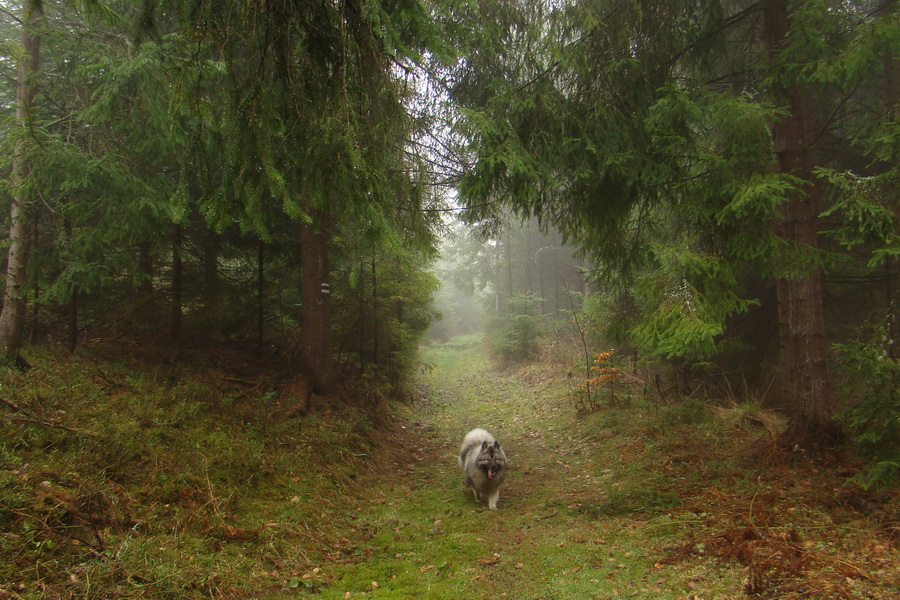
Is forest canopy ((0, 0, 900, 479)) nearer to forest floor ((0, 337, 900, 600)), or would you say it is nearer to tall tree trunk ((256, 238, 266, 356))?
tall tree trunk ((256, 238, 266, 356))

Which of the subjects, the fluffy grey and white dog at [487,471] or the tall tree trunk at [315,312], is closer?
the fluffy grey and white dog at [487,471]

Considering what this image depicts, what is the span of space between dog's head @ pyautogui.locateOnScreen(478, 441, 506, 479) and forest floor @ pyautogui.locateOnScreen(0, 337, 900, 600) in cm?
57

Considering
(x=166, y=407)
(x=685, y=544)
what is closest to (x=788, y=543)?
(x=685, y=544)

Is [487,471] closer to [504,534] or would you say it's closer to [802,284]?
[504,534]

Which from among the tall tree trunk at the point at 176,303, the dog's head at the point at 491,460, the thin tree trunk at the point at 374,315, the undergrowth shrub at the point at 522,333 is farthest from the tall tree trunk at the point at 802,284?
the undergrowth shrub at the point at 522,333

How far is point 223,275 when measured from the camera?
1016 centimetres

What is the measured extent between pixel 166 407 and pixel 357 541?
11.0ft

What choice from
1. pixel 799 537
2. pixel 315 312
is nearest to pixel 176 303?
pixel 315 312

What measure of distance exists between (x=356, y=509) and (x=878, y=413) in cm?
615

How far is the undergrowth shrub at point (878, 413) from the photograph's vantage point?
4.74 m

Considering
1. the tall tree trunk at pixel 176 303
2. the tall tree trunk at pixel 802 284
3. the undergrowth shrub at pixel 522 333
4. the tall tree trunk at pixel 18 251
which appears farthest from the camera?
the undergrowth shrub at pixel 522 333

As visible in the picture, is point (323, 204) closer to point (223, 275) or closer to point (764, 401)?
point (223, 275)

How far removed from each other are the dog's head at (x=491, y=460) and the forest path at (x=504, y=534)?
20.8 inches

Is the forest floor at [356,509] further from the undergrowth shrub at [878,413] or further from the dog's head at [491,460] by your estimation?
the dog's head at [491,460]
